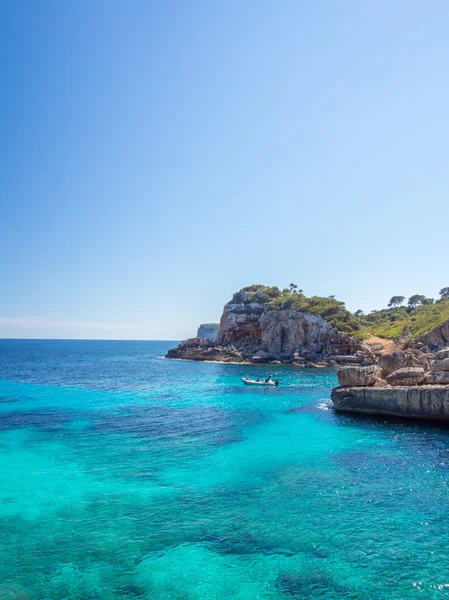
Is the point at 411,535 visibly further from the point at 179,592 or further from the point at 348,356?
the point at 348,356

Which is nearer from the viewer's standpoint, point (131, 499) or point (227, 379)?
point (131, 499)

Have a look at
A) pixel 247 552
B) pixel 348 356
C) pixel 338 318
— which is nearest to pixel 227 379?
pixel 348 356

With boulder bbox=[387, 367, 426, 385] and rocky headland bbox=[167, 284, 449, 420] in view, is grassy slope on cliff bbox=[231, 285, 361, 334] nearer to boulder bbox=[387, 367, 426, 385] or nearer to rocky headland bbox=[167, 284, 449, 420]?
rocky headland bbox=[167, 284, 449, 420]

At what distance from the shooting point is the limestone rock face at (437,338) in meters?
76.9

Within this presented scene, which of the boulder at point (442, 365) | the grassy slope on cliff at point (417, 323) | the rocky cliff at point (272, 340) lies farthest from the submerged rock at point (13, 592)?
the grassy slope on cliff at point (417, 323)

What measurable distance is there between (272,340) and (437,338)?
1672 inches

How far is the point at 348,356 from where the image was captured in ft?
299

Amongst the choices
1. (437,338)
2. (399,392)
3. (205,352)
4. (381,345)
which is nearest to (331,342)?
(381,345)

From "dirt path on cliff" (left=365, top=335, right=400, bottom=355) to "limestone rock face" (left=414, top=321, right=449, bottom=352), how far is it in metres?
9.20

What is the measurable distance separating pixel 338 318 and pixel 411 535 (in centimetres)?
9609

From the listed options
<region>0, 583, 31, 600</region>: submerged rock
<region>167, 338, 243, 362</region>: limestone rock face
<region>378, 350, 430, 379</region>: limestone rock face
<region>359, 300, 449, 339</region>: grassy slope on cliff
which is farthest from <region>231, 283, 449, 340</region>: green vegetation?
<region>0, 583, 31, 600</region>: submerged rock

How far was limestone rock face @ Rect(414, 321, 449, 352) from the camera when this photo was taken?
252 feet

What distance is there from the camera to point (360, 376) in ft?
124

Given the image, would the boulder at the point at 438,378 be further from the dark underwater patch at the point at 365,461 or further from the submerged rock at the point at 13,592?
the submerged rock at the point at 13,592
